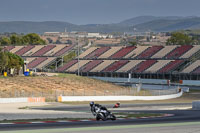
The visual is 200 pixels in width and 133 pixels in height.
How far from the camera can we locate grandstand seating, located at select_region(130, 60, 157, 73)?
117 metres

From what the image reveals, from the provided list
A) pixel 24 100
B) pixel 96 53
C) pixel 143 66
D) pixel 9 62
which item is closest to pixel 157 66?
pixel 143 66

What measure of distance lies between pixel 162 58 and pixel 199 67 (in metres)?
19.2

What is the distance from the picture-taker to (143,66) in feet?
392

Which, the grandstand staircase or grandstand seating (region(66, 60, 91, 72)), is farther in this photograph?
grandstand seating (region(66, 60, 91, 72))

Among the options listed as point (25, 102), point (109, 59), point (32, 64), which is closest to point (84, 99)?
point (25, 102)

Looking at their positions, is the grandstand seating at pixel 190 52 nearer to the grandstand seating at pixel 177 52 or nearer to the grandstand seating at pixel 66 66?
the grandstand seating at pixel 177 52

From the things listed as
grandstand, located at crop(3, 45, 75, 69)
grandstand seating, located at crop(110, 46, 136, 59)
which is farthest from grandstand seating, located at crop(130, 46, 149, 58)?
grandstand, located at crop(3, 45, 75, 69)

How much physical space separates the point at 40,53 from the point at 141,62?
40.6m

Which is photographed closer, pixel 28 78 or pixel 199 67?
pixel 28 78

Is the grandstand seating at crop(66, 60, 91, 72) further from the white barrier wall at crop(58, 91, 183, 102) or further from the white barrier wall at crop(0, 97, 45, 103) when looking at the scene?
the white barrier wall at crop(0, 97, 45, 103)

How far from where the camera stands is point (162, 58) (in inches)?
4862

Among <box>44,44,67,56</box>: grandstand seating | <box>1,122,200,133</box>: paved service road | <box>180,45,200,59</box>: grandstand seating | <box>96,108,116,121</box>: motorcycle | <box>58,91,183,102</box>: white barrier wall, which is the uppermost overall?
<box>44,44,67,56</box>: grandstand seating

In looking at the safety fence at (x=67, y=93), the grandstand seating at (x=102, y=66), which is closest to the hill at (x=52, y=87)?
the safety fence at (x=67, y=93)

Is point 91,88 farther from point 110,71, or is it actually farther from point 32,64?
point 32,64
